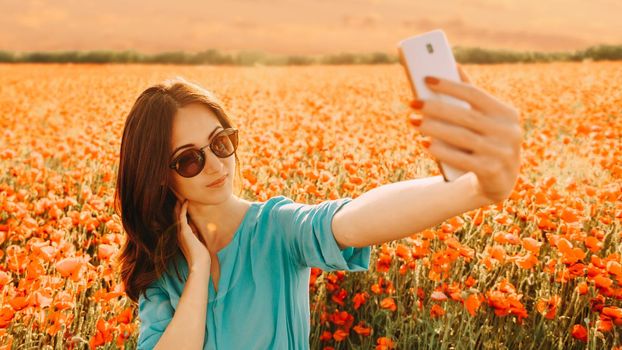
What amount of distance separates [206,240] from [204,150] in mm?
367

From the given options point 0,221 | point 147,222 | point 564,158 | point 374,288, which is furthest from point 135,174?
point 564,158

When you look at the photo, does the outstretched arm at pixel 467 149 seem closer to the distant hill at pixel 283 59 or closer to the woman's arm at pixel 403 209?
the woman's arm at pixel 403 209

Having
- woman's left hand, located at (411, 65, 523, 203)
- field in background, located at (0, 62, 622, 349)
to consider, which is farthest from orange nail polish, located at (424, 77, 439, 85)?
field in background, located at (0, 62, 622, 349)

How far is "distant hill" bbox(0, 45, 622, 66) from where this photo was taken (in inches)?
1315

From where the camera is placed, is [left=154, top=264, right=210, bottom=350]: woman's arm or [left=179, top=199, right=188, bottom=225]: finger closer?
[left=154, top=264, right=210, bottom=350]: woman's arm

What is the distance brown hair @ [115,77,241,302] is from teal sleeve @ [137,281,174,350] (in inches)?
1.7

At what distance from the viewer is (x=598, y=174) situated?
15.2ft

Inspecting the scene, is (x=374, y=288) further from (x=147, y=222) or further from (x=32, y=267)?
(x=32, y=267)

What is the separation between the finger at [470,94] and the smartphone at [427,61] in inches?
1.5

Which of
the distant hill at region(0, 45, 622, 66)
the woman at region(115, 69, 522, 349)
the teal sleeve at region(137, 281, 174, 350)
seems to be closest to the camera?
the woman at region(115, 69, 522, 349)

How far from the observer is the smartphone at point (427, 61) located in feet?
2.85

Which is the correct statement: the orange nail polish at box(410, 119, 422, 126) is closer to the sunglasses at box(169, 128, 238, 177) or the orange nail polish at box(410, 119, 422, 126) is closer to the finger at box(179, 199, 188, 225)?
the sunglasses at box(169, 128, 238, 177)

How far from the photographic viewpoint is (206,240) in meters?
1.94

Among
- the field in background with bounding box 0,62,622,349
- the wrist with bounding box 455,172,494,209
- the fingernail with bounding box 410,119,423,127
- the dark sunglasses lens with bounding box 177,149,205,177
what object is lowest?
the field in background with bounding box 0,62,622,349
